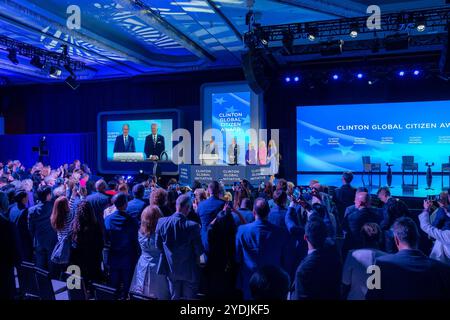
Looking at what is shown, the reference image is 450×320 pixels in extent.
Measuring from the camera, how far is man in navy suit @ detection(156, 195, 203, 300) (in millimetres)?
3330

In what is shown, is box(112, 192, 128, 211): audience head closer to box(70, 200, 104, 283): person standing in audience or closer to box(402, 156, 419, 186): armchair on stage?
box(70, 200, 104, 283): person standing in audience

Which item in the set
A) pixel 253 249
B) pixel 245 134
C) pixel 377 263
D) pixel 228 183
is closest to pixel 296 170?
pixel 245 134

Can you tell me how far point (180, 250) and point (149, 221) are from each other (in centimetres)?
42

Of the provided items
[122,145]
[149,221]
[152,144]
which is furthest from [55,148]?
[149,221]

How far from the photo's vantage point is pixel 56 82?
14.8 metres

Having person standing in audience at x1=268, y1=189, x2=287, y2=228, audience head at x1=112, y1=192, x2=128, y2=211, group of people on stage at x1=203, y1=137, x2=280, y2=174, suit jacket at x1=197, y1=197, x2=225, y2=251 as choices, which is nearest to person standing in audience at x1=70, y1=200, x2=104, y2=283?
audience head at x1=112, y1=192, x2=128, y2=211

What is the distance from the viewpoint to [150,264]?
355 cm

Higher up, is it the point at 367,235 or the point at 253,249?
the point at 367,235

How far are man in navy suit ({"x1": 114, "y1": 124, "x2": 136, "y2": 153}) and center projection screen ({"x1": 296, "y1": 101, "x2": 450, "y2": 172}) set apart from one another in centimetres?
584

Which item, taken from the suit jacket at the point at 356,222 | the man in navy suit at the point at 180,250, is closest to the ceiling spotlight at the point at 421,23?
the suit jacket at the point at 356,222

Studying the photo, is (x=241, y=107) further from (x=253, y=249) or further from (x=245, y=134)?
(x=253, y=249)

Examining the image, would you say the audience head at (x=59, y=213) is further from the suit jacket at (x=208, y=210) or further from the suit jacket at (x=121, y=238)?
the suit jacket at (x=208, y=210)

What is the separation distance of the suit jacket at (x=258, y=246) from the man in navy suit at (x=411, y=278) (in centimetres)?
111
